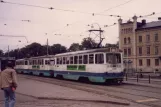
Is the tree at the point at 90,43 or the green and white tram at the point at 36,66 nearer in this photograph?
the tree at the point at 90,43

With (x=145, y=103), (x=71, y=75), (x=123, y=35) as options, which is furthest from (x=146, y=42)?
(x=145, y=103)

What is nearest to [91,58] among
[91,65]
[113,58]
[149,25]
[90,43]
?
[91,65]

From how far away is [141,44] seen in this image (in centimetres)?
7225

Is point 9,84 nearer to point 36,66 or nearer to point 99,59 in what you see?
point 99,59

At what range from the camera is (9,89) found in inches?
358

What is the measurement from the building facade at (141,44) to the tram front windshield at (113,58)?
41.1 meters

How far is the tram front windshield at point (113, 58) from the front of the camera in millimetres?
23297

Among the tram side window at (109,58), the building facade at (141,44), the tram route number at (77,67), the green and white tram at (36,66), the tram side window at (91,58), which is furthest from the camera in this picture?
the building facade at (141,44)

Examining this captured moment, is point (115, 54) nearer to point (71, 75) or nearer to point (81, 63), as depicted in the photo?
point (81, 63)

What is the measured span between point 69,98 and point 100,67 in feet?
32.3

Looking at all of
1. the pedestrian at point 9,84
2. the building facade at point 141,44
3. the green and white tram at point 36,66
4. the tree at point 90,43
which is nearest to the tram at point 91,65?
the green and white tram at point 36,66

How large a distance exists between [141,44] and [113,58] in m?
50.3

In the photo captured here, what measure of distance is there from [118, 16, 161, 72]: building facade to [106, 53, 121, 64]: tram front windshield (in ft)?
135

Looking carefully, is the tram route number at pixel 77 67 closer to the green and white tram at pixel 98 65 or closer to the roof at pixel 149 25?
the green and white tram at pixel 98 65
